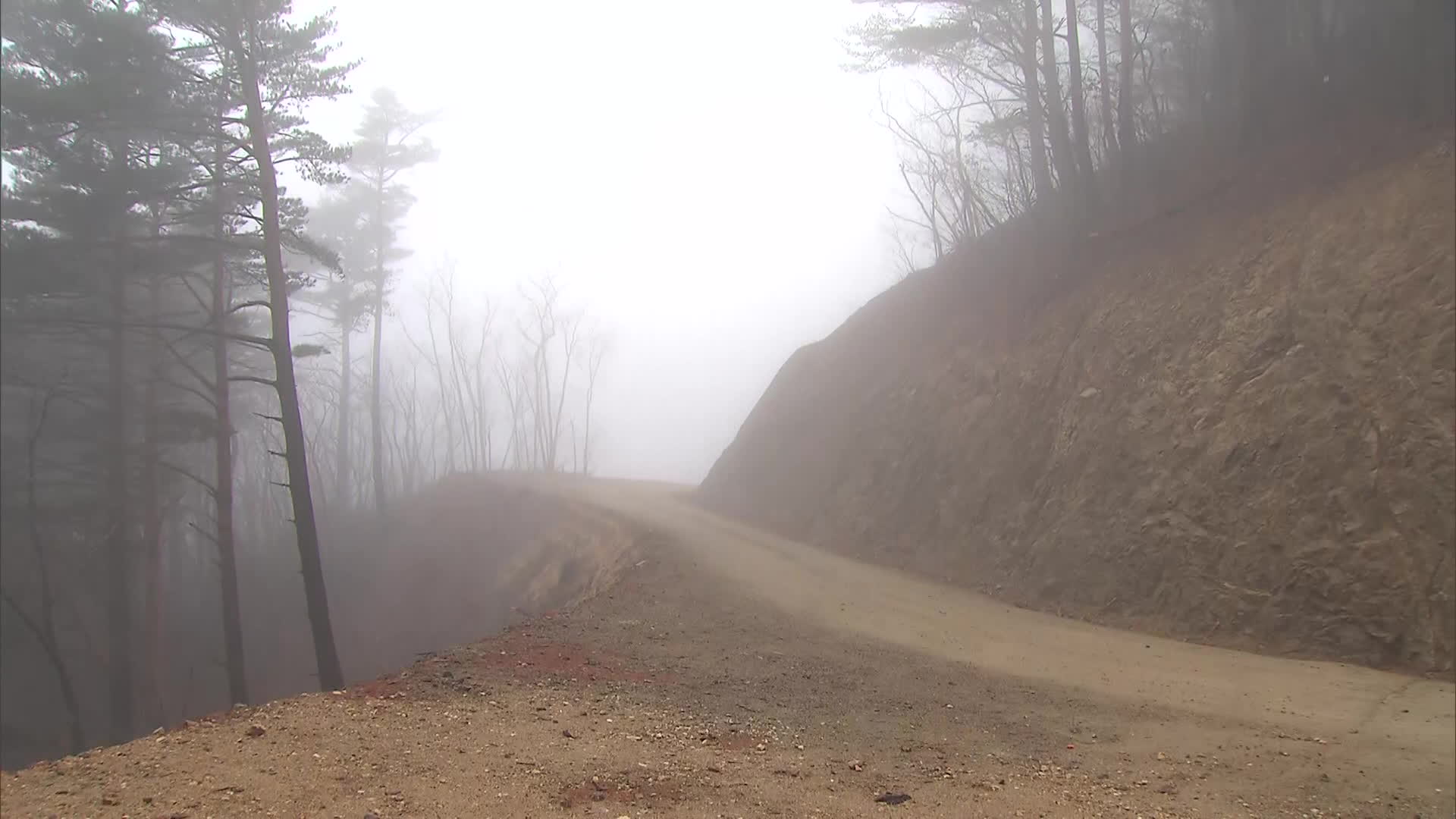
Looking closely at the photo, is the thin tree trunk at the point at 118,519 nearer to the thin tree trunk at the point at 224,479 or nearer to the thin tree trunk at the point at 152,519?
the thin tree trunk at the point at 152,519

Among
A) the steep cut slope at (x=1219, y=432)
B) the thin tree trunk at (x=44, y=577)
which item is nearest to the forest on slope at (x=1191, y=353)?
the steep cut slope at (x=1219, y=432)

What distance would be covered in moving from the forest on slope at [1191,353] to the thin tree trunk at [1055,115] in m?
0.07

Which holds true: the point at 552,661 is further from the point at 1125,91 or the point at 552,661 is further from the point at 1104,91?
the point at 1104,91

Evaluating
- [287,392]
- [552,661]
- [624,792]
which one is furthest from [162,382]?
[624,792]

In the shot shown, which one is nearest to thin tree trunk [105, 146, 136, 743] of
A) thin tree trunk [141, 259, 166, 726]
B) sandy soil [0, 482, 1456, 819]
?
thin tree trunk [141, 259, 166, 726]

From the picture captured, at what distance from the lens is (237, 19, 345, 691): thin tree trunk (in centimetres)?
927

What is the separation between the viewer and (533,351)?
45000mm

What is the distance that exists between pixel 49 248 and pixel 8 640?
25.8 feet

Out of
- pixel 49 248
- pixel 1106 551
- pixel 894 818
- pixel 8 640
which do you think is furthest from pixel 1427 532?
pixel 8 640

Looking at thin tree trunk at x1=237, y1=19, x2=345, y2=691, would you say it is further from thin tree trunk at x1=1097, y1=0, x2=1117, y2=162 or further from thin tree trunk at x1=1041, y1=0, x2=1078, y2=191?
thin tree trunk at x1=1097, y1=0, x2=1117, y2=162

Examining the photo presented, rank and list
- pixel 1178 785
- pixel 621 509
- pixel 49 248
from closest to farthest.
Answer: pixel 1178 785
pixel 49 248
pixel 621 509

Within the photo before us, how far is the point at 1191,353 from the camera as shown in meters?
9.66

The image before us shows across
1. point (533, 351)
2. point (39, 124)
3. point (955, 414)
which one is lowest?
point (955, 414)

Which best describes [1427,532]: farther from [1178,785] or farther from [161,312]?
[161,312]
